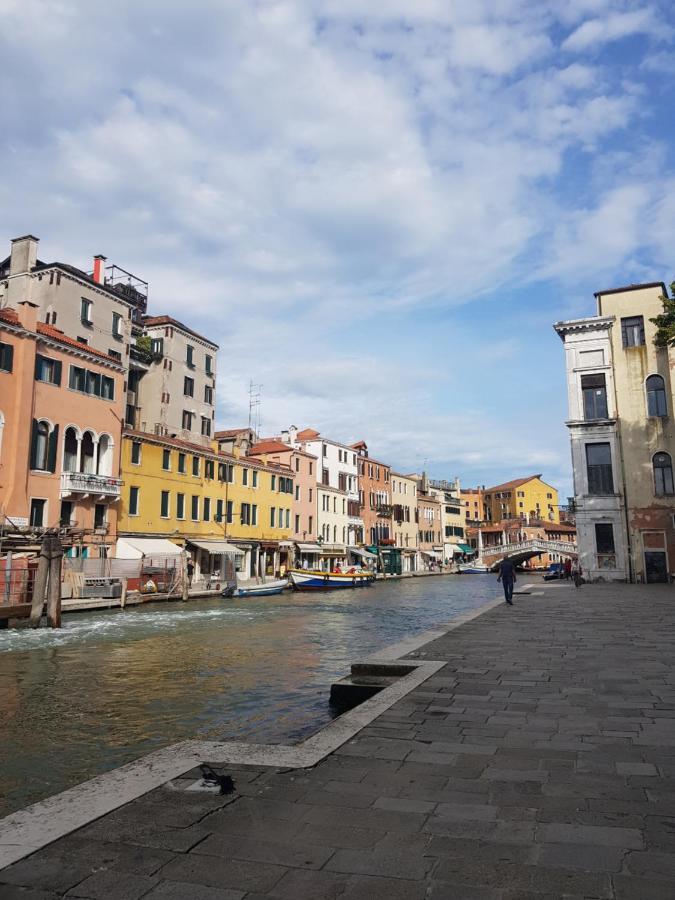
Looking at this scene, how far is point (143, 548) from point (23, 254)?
16860mm

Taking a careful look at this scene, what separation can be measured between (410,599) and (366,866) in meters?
35.3

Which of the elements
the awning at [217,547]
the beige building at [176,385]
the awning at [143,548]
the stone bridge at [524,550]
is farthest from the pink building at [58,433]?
the stone bridge at [524,550]

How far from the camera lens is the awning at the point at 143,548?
112 feet

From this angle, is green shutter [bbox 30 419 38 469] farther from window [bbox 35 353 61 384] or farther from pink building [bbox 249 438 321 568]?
pink building [bbox 249 438 321 568]

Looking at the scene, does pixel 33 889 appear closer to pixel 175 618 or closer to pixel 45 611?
pixel 45 611

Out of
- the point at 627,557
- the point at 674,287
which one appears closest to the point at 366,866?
the point at 674,287

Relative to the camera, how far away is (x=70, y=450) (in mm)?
32375

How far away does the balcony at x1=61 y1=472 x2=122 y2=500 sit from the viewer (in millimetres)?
31078

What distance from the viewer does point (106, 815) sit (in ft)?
12.8

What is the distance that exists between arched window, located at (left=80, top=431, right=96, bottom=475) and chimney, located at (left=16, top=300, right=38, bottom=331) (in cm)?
572

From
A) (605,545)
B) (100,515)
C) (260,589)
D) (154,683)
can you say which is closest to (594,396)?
(605,545)

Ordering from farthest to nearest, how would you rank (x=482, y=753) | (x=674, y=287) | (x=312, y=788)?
1. (x=674, y=287)
2. (x=482, y=753)
3. (x=312, y=788)

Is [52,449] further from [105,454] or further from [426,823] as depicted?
[426,823]

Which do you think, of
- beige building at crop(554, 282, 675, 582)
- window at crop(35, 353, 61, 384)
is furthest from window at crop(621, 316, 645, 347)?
window at crop(35, 353, 61, 384)
